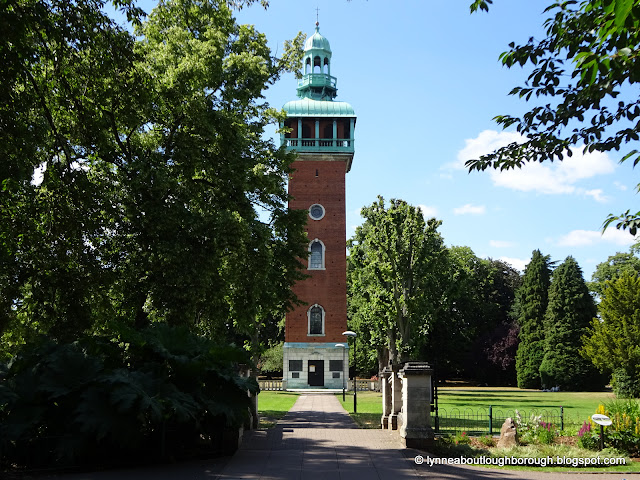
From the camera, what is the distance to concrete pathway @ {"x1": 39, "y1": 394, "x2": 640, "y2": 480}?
9.17 m

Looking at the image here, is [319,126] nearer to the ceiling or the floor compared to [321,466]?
nearer to the ceiling

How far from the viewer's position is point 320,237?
43844mm

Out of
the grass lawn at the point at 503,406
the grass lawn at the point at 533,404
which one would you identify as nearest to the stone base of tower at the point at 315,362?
the grass lawn at the point at 503,406

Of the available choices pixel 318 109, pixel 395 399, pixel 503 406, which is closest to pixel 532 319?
pixel 318 109

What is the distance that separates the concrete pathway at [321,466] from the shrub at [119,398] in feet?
1.73

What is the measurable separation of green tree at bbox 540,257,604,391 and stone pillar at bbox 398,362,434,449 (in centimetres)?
3493

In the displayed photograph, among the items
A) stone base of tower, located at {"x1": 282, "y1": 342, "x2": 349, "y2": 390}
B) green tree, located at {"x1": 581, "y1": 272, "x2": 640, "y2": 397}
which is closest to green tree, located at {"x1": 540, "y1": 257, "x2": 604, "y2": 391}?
green tree, located at {"x1": 581, "y1": 272, "x2": 640, "y2": 397}

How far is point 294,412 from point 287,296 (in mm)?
4488

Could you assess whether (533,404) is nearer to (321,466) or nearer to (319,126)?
(321,466)

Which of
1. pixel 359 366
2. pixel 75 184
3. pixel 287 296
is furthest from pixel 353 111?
pixel 75 184

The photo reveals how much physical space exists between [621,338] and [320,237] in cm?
2067

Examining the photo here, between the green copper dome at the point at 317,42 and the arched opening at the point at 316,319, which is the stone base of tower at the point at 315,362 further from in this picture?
the green copper dome at the point at 317,42

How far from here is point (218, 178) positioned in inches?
731

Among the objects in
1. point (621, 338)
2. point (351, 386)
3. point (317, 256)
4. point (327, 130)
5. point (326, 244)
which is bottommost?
point (351, 386)
